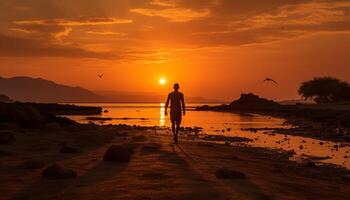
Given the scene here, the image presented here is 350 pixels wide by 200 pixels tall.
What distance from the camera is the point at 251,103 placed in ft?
385

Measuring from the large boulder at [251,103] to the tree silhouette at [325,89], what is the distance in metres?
20.2

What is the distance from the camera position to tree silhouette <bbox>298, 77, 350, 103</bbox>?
12150 centimetres

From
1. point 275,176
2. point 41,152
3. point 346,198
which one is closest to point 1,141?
point 41,152

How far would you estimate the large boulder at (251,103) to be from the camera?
364 ft

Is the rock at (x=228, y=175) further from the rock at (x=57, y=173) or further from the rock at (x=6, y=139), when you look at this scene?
the rock at (x=6, y=139)

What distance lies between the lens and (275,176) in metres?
10.6

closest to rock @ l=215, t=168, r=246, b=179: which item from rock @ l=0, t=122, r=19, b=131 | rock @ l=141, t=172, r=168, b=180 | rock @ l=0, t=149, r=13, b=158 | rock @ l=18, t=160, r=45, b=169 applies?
rock @ l=141, t=172, r=168, b=180

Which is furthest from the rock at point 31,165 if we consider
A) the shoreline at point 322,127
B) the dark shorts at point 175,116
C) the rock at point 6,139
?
the shoreline at point 322,127

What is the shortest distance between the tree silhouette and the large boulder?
20.2m

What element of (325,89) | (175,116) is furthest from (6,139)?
(325,89)

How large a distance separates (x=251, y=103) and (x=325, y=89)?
2416 cm

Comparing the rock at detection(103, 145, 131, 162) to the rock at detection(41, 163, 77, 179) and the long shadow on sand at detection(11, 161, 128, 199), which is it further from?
the rock at detection(41, 163, 77, 179)

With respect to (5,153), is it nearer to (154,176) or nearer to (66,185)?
(66,185)

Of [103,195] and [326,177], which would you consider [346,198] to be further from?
[103,195]
